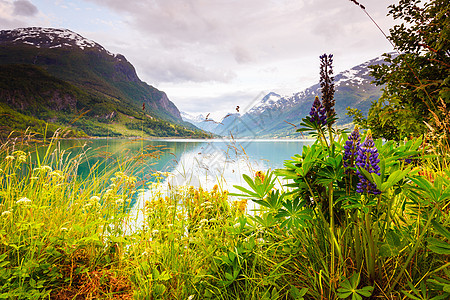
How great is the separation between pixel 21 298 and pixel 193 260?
135 cm

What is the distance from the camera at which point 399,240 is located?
50.0 inches

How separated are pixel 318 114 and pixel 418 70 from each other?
440cm

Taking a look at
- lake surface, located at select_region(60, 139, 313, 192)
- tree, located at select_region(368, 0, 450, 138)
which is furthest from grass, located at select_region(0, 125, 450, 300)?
tree, located at select_region(368, 0, 450, 138)

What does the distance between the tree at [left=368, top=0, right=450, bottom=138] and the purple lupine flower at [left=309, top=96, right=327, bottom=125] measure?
3.09 m

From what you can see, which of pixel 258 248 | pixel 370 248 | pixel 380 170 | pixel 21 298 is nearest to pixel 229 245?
pixel 258 248

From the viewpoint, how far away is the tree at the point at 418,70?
3441mm

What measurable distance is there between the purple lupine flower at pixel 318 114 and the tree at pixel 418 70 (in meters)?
3.09

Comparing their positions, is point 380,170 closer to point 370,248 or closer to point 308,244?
point 370,248

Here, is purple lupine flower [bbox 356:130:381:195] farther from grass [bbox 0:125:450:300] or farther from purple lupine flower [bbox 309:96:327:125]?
purple lupine flower [bbox 309:96:327:125]

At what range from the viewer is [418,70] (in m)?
3.94

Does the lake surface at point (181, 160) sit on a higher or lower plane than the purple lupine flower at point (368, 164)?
lower

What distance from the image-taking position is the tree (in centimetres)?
344

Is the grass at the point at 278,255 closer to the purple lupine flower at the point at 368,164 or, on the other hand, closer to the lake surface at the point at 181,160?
the purple lupine flower at the point at 368,164

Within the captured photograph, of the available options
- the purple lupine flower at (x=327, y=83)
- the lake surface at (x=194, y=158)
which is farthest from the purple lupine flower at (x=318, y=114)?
the lake surface at (x=194, y=158)
